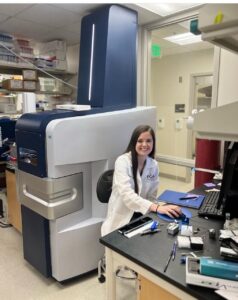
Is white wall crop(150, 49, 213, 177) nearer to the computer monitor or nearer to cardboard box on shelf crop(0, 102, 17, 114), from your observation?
cardboard box on shelf crop(0, 102, 17, 114)

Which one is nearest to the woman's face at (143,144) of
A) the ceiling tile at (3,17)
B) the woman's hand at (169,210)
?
the woman's hand at (169,210)

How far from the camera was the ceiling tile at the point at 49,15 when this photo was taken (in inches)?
99.7

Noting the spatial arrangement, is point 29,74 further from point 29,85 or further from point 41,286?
point 41,286

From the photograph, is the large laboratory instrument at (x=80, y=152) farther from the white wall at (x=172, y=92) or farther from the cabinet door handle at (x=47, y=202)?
the white wall at (x=172, y=92)

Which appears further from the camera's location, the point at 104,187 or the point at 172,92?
the point at 172,92

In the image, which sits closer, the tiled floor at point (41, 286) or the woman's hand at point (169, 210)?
the woman's hand at point (169, 210)

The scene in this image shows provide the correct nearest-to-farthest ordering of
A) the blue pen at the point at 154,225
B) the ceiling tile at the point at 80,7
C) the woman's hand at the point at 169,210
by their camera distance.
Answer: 1. the blue pen at the point at 154,225
2. the woman's hand at the point at 169,210
3. the ceiling tile at the point at 80,7

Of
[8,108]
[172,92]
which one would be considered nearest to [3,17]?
[8,108]

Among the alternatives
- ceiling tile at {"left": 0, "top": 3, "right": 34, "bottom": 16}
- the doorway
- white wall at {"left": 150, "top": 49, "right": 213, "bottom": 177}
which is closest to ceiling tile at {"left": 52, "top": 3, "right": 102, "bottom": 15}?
ceiling tile at {"left": 0, "top": 3, "right": 34, "bottom": 16}

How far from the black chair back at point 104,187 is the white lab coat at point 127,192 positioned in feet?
0.36

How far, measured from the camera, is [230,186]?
4.80 ft

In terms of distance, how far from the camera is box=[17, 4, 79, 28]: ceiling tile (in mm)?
2533

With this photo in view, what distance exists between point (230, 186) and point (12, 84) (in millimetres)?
3021

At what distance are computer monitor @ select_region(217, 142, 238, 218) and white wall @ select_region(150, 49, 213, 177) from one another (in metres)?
2.93
